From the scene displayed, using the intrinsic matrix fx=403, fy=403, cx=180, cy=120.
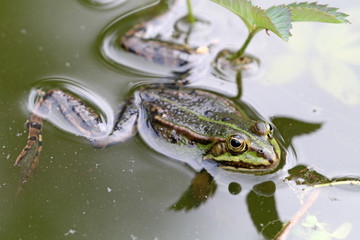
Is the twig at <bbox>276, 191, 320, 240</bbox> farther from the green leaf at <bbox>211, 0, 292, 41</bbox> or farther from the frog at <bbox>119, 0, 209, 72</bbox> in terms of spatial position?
the frog at <bbox>119, 0, 209, 72</bbox>

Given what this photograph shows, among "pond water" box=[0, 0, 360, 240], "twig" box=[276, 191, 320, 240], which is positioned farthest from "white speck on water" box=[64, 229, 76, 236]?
"twig" box=[276, 191, 320, 240]

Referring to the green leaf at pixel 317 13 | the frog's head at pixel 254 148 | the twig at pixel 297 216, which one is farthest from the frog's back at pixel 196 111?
the green leaf at pixel 317 13

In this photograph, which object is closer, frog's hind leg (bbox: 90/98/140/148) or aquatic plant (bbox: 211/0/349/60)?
aquatic plant (bbox: 211/0/349/60)

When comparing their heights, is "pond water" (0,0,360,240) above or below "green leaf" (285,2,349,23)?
below

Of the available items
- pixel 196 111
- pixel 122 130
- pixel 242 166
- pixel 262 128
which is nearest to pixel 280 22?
pixel 262 128

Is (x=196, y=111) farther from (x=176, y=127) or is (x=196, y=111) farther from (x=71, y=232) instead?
(x=71, y=232)

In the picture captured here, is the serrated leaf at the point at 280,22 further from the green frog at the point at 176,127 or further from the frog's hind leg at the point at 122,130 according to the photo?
the frog's hind leg at the point at 122,130
